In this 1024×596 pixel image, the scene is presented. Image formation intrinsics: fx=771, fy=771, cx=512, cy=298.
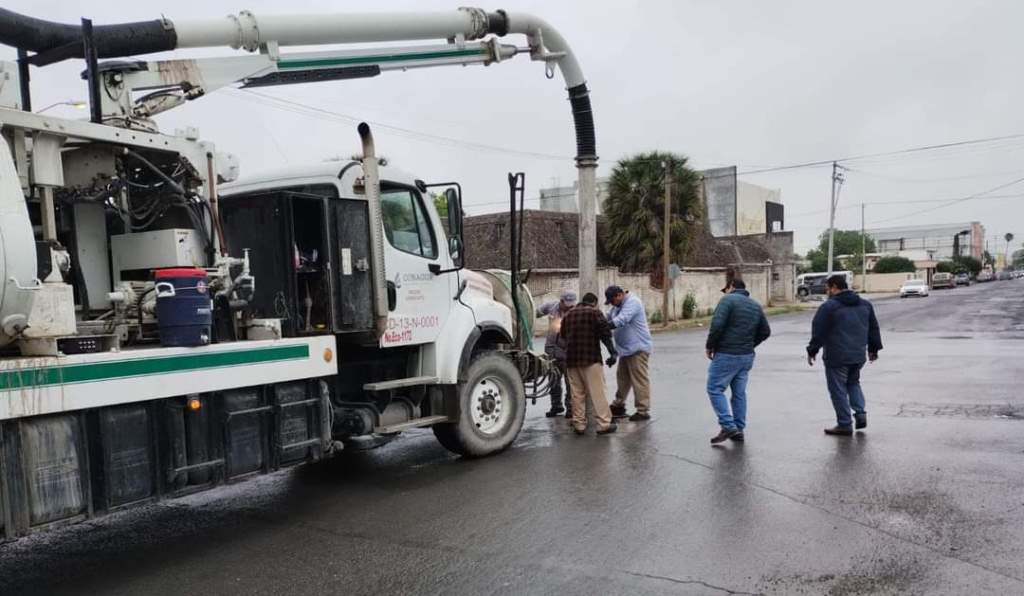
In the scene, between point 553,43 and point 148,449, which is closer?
point 148,449

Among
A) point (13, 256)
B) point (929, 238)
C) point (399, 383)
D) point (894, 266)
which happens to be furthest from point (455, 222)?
point (929, 238)

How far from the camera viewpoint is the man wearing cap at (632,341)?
31.1ft

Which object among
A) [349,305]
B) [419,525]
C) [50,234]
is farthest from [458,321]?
[50,234]

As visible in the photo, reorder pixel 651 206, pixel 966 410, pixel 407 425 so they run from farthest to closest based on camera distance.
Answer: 1. pixel 651 206
2. pixel 966 410
3. pixel 407 425

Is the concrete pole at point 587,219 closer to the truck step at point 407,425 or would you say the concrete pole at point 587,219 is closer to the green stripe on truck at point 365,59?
the green stripe on truck at point 365,59

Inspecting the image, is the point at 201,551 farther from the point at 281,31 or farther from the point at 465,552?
the point at 281,31

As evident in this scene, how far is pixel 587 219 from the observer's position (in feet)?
35.2

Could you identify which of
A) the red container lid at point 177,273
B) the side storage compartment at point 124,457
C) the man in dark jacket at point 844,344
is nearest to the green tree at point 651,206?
the man in dark jacket at point 844,344

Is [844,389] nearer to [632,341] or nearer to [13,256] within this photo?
[632,341]

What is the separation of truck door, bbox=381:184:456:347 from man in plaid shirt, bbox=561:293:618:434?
1800 millimetres

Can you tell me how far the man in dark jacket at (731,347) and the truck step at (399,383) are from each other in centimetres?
301

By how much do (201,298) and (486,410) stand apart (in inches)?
142

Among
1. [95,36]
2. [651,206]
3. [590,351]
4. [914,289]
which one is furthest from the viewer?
[914,289]

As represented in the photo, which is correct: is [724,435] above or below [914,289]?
above
